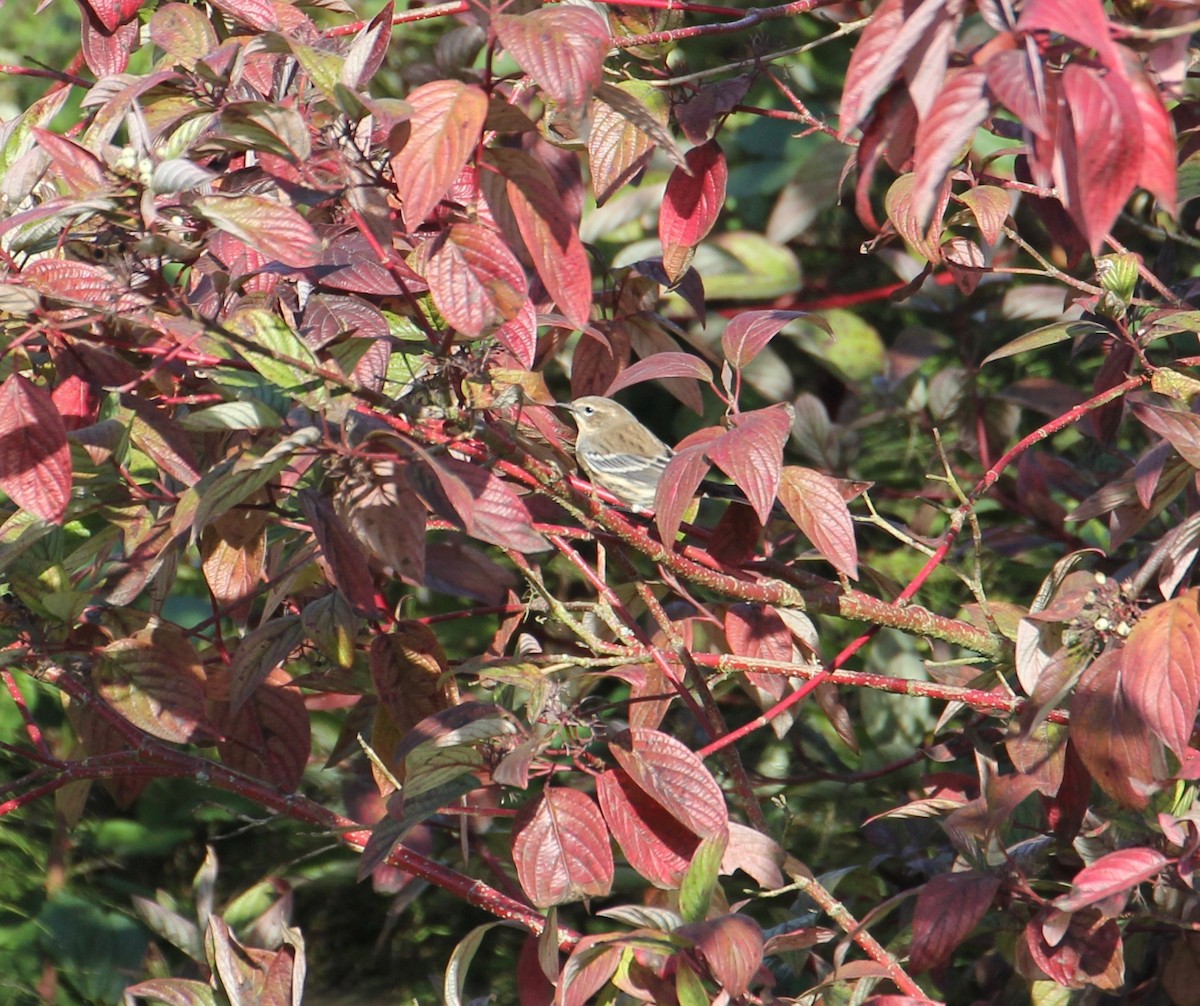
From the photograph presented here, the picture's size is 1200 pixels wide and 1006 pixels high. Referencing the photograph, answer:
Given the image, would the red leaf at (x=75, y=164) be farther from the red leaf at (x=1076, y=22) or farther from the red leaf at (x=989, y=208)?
the red leaf at (x=989, y=208)

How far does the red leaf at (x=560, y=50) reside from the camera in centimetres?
113

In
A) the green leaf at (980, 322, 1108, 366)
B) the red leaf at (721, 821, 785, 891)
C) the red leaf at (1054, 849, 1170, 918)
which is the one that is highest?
the green leaf at (980, 322, 1108, 366)

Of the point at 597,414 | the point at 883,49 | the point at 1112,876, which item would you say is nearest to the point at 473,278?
the point at 883,49

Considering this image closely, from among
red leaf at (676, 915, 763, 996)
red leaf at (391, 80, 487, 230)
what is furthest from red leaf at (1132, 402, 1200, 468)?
red leaf at (391, 80, 487, 230)

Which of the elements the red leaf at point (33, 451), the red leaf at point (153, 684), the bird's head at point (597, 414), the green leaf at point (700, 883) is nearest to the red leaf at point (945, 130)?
the green leaf at point (700, 883)

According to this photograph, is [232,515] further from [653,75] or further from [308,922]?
[308,922]

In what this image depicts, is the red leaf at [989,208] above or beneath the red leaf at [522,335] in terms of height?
above

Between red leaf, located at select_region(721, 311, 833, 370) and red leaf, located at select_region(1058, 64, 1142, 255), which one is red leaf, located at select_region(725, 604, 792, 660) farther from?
red leaf, located at select_region(1058, 64, 1142, 255)

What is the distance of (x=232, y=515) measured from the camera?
5.44ft

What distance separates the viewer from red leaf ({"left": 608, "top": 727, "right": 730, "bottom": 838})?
135cm

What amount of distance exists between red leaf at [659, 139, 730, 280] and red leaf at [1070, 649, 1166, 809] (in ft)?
2.64

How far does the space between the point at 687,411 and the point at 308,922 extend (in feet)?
5.06

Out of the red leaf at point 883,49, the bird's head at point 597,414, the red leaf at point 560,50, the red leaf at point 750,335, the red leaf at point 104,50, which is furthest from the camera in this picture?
the bird's head at point 597,414

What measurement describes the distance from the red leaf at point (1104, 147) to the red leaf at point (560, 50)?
0.44 metres
